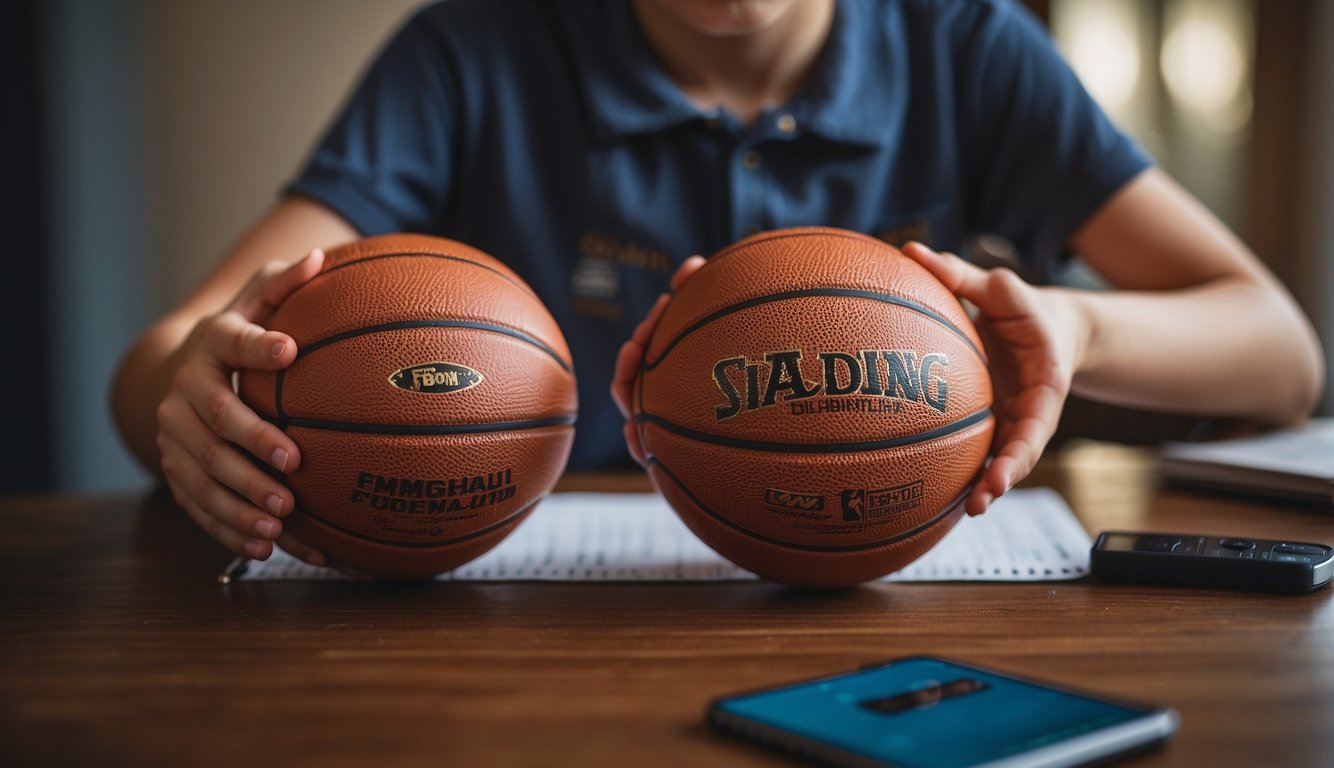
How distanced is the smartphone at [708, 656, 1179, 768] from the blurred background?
2.43m

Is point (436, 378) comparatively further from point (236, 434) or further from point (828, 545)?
point (828, 545)

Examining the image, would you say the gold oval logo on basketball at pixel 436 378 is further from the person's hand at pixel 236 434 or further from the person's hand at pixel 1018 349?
the person's hand at pixel 1018 349

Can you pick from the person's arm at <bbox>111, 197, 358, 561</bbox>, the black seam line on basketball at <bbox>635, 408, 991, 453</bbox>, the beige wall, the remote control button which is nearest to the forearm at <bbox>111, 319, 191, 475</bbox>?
the person's arm at <bbox>111, 197, 358, 561</bbox>

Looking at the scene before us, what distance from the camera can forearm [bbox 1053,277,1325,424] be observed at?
1069 mm

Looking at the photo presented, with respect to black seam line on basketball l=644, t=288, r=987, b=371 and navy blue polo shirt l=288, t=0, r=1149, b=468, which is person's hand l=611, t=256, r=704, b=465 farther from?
navy blue polo shirt l=288, t=0, r=1149, b=468

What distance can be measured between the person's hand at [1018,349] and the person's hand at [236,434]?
488mm

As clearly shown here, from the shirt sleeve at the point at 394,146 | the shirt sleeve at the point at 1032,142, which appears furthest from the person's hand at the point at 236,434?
the shirt sleeve at the point at 1032,142

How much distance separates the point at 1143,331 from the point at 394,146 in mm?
927

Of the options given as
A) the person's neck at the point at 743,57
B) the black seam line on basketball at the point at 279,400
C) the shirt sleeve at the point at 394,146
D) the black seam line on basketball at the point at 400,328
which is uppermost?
the person's neck at the point at 743,57

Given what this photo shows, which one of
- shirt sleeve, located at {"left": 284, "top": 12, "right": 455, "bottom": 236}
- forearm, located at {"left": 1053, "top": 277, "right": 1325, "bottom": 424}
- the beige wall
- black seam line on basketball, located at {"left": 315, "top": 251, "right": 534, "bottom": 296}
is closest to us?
black seam line on basketball, located at {"left": 315, "top": 251, "right": 534, "bottom": 296}

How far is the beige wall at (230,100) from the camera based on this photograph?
10.6ft

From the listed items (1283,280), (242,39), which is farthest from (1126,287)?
(1283,280)

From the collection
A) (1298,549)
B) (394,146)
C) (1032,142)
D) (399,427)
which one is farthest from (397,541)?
(1032,142)

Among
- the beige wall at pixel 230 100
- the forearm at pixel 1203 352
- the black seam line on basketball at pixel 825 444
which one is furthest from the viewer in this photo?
the beige wall at pixel 230 100
